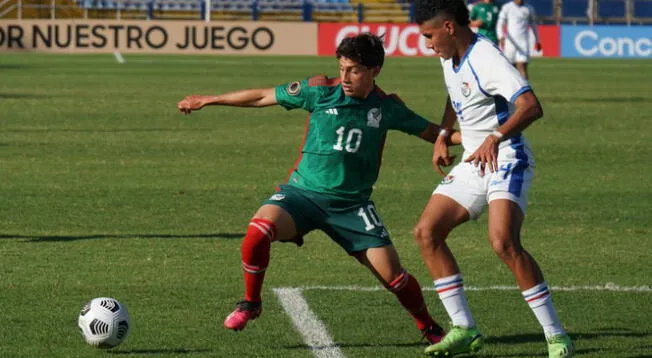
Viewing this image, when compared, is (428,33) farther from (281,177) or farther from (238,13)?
(238,13)

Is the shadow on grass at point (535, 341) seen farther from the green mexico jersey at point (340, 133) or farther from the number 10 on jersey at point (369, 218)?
the green mexico jersey at point (340, 133)

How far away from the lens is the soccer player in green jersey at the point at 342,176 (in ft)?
22.7

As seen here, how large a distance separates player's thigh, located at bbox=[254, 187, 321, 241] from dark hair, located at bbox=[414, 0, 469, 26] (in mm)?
1069

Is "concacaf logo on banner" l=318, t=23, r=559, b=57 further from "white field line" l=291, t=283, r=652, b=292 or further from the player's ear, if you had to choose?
the player's ear

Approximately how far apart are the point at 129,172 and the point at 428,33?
8.08 meters

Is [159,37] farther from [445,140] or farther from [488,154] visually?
[488,154]

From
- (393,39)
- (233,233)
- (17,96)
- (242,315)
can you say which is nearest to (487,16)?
(17,96)

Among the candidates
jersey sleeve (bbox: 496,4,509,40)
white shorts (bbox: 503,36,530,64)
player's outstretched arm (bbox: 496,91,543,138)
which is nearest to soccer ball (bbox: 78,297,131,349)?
player's outstretched arm (bbox: 496,91,543,138)

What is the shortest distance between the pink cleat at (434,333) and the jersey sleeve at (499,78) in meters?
1.21

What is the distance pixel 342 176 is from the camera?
704 cm

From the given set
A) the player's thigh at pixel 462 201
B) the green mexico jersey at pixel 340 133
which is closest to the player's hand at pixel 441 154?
the player's thigh at pixel 462 201

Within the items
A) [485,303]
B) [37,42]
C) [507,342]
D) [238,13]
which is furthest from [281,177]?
[238,13]

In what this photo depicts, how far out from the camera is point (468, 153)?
6957 mm

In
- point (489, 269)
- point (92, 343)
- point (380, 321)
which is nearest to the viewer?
point (92, 343)
